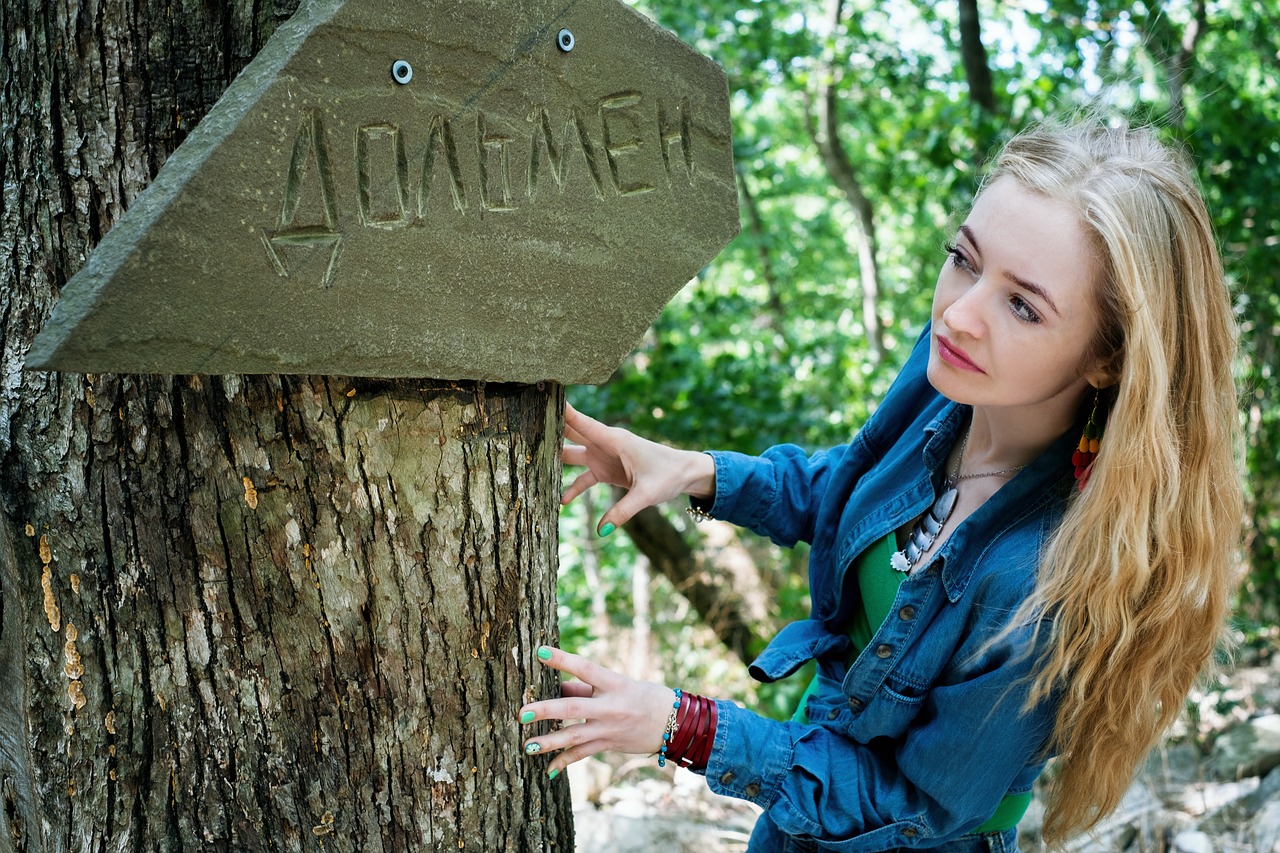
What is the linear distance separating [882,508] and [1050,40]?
13.0ft

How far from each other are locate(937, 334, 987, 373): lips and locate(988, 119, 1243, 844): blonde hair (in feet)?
0.55

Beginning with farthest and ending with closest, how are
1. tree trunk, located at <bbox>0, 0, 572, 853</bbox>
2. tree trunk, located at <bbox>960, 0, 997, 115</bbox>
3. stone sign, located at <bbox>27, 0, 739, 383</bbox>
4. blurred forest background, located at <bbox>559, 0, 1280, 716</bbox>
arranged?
tree trunk, located at <bbox>960, 0, 997, 115</bbox>
blurred forest background, located at <bbox>559, 0, 1280, 716</bbox>
tree trunk, located at <bbox>0, 0, 572, 853</bbox>
stone sign, located at <bbox>27, 0, 739, 383</bbox>

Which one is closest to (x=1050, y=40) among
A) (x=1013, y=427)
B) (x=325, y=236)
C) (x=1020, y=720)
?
(x=1013, y=427)

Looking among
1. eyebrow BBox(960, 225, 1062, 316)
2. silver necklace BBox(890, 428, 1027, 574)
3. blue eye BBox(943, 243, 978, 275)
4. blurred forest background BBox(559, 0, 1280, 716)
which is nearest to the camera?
eyebrow BBox(960, 225, 1062, 316)

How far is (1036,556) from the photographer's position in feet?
4.63

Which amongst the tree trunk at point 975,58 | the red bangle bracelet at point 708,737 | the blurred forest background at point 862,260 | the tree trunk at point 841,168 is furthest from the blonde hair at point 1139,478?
the tree trunk at point 841,168

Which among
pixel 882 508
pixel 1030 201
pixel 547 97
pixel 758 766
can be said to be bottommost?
pixel 758 766

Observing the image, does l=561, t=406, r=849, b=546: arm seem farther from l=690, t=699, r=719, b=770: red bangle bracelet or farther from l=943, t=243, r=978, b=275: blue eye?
l=943, t=243, r=978, b=275: blue eye

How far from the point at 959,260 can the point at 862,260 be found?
5.65 meters

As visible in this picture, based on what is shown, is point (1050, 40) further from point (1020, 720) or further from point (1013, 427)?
point (1020, 720)

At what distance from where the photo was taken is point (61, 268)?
1199 mm

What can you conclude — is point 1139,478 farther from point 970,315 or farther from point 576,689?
point 576,689

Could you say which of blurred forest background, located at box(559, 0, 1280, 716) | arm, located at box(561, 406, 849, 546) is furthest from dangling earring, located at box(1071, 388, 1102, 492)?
blurred forest background, located at box(559, 0, 1280, 716)

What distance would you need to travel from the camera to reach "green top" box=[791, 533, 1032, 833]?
5.16ft
